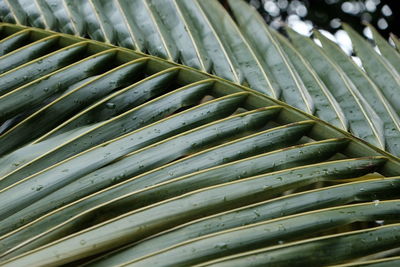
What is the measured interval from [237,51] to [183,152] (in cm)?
37

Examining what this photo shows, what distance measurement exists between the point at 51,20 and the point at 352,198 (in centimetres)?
76

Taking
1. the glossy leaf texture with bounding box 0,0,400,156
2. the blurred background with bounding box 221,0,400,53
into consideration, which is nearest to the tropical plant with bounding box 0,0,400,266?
the glossy leaf texture with bounding box 0,0,400,156

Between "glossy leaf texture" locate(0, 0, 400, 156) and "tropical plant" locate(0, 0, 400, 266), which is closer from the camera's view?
"tropical plant" locate(0, 0, 400, 266)

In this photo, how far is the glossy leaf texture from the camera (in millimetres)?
1077

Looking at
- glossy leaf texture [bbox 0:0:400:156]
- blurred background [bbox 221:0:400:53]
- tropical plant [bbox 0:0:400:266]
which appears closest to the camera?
tropical plant [bbox 0:0:400:266]

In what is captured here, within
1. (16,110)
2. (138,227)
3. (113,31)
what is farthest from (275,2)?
(138,227)

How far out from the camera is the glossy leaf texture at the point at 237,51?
1.08 meters

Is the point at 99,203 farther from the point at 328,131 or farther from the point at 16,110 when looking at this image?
the point at 328,131

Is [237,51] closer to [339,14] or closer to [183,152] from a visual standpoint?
[183,152]

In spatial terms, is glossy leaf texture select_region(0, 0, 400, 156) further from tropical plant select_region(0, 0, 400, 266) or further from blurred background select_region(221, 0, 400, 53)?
blurred background select_region(221, 0, 400, 53)

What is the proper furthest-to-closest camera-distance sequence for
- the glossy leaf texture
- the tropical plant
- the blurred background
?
1. the blurred background
2. the glossy leaf texture
3. the tropical plant

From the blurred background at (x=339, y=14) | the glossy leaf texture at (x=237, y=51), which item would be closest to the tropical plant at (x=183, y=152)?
the glossy leaf texture at (x=237, y=51)

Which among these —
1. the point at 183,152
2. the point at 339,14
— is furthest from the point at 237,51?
the point at 339,14

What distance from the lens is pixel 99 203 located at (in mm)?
830
